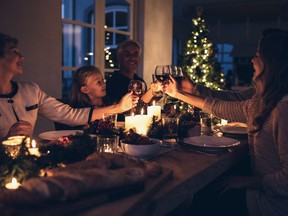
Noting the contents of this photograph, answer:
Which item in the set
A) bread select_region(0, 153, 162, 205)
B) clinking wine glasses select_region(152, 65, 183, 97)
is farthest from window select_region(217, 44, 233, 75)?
bread select_region(0, 153, 162, 205)

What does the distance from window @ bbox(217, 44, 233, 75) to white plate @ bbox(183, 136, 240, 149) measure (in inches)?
508

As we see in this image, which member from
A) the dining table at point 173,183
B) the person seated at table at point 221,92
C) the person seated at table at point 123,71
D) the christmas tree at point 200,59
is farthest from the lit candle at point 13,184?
the christmas tree at point 200,59

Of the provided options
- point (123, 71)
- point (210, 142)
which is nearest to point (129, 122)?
point (210, 142)

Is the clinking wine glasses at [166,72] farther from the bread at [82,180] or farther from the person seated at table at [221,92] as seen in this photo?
the bread at [82,180]

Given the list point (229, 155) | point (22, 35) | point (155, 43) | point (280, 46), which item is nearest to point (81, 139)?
point (229, 155)

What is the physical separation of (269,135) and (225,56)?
1352 cm

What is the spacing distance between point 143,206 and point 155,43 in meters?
4.54

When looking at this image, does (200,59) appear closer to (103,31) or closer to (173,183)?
(103,31)

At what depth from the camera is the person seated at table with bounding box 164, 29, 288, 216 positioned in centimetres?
149

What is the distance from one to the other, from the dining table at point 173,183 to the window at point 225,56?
13.0 metres

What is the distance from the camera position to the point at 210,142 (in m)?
1.77

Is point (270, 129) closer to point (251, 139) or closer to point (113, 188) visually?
point (251, 139)

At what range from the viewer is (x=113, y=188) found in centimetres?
100

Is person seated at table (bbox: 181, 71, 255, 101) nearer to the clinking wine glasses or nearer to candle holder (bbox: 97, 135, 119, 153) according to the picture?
the clinking wine glasses
